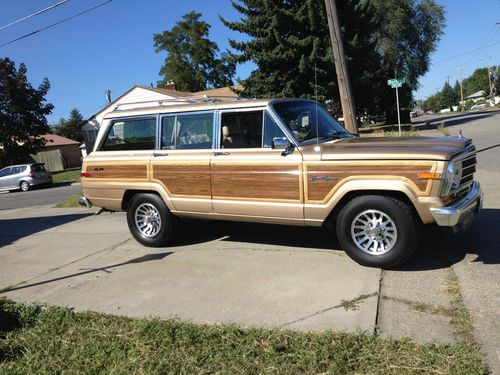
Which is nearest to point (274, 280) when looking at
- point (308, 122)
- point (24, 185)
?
point (308, 122)

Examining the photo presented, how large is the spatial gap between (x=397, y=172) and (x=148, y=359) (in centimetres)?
299

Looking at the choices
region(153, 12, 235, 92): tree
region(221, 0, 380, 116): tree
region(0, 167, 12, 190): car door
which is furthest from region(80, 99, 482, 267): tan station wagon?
region(153, 12, 235, 92): tree

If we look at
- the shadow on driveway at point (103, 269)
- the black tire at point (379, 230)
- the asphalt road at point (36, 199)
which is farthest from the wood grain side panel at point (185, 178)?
the asphalt road at point (36, 199)

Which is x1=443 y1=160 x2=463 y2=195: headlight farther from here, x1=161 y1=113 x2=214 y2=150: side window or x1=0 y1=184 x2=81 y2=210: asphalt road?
x1=0 y1=184 x2=81 y2=210: asphalt road

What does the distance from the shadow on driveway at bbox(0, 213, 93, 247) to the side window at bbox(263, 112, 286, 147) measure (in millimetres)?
5591

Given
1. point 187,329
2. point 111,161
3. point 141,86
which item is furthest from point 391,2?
point 187,329

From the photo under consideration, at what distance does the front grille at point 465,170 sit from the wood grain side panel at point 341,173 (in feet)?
1.43

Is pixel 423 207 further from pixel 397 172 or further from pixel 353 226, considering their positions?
pixel 353 226

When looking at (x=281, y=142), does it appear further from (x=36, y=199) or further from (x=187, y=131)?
(x=36, y=199)

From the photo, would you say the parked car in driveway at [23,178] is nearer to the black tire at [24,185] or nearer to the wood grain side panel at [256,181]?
the black tire at [24,185]

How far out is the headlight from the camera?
468cm

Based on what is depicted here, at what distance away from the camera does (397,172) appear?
4820 millimetres

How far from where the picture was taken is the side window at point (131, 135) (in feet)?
22.1

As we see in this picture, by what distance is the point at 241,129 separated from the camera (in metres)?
6.03
